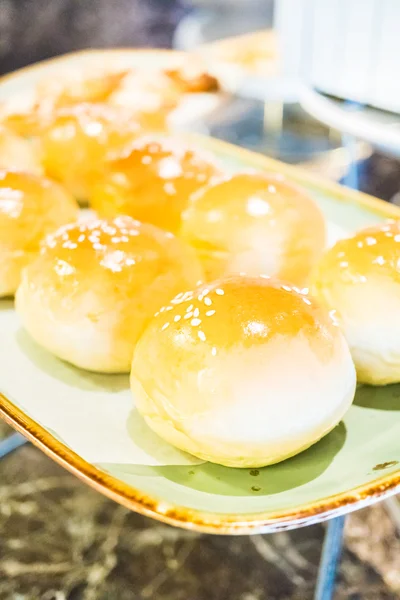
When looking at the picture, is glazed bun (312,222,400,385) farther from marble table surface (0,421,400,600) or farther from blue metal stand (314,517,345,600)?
marble table surface (0,421,400,600)

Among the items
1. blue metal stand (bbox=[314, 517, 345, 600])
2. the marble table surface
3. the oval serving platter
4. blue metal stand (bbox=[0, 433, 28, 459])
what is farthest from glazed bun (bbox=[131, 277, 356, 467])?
blue metal stand (bbox=[0, 433, 28, 459])

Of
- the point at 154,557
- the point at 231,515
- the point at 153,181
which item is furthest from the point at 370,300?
the point at 154,557

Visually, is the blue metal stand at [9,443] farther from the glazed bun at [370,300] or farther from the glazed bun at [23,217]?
the glazed bun at [370,300]

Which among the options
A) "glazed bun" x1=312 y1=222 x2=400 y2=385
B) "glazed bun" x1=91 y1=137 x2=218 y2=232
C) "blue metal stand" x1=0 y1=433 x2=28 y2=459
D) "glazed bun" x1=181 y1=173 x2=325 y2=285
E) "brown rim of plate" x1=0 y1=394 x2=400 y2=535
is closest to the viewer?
"brown rim of plate" x1=0 y1=394 x2=400 y2=535

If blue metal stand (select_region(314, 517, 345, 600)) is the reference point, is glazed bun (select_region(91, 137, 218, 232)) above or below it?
above

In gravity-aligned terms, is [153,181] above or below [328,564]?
above

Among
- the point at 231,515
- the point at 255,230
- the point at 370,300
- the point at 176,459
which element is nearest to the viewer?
the point at 231,515

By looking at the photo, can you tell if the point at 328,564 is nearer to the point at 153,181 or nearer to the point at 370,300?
the point at 370,300
